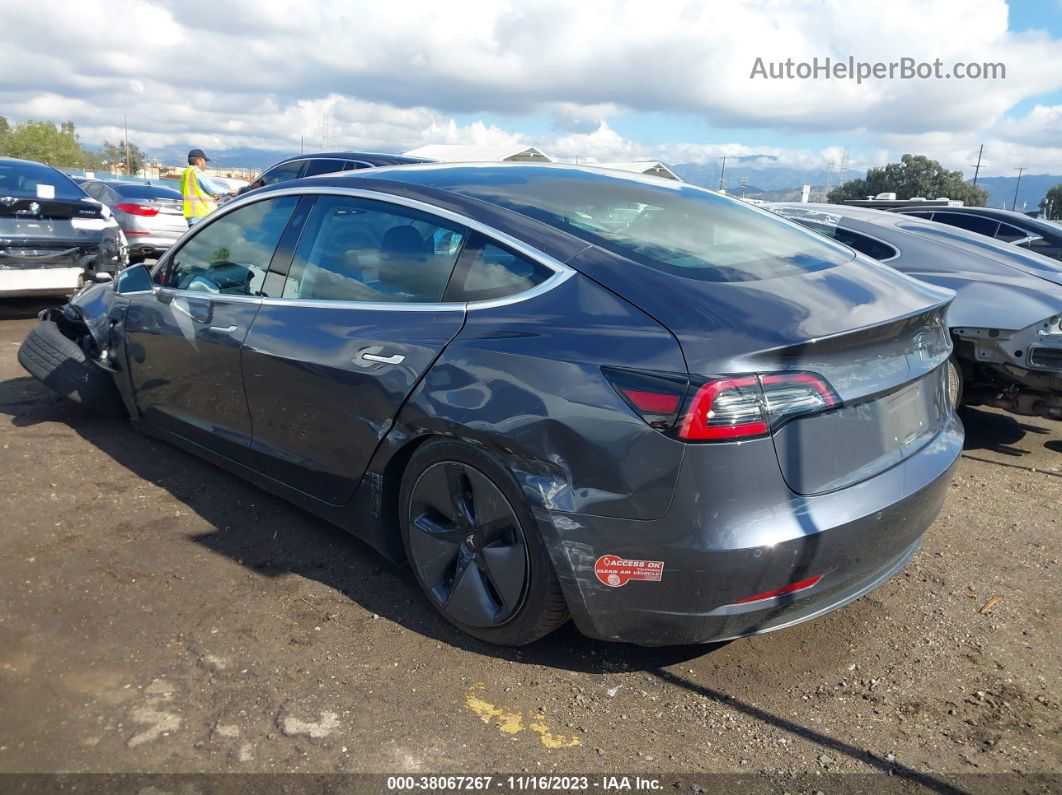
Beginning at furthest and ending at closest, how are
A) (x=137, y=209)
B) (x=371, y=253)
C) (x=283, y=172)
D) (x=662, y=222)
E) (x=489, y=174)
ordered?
1. (x=137, y=209)
2. (x=283, y=172)
3. (x=489, y=174)
4. (x=371, y=253)
5. (x=662, y=222)

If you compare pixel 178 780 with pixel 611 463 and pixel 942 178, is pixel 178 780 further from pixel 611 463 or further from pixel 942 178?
pixel 942 178

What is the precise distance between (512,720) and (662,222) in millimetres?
1829

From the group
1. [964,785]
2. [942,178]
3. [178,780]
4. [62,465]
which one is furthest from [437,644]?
[942,178]

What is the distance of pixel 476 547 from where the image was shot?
9.27 feet

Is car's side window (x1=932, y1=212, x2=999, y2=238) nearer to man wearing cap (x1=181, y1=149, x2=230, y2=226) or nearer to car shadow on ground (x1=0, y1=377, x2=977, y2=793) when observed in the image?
man wearing cap (x1=181, y1=149, x2=230, y2=226)

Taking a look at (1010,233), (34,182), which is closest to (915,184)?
(1010,233)

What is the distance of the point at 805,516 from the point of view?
7.94 feet

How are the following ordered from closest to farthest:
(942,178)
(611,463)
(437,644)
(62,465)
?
(611,463)
(437,644)
(62,465)
(942,178)

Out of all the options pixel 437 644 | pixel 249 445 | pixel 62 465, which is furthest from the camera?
pixel 62 465

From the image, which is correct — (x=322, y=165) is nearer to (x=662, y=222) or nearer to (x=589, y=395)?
(x=662, y=222)

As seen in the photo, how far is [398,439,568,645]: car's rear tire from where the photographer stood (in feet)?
8.69

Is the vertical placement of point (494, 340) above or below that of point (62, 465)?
above

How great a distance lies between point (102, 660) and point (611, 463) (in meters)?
1.84

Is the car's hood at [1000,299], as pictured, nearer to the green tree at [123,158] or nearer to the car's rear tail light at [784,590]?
the car's rear tail light at [784,590]
